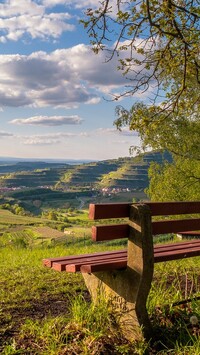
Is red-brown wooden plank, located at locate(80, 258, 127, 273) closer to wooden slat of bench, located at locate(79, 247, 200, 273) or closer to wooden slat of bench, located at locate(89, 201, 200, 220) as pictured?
wooden slat of bench, located at locate(79, 247, 200, 273)

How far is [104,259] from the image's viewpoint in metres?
4.67

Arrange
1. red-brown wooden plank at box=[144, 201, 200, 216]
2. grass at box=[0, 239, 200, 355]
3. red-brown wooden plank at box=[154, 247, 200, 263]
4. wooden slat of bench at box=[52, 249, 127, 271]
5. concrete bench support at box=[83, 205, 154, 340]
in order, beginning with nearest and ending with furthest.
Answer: grass at box=[0, 239, 200, 355], concrete bench support at box=[83, 205, 154, 340], wooden slat of bench at box=[52, 249, 127, 271], red-brown wooden plank at box=[144, 201, 200, 216], red-brown wooden plank at box=[154, 247, 200, 263]

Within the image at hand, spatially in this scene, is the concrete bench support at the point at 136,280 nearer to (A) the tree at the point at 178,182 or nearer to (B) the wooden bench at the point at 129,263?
(B) the wooden bench at the point at 129,263

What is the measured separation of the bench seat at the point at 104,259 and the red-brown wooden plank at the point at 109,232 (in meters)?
0.26

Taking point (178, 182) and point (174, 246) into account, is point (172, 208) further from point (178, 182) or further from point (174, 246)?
point (178, 182)

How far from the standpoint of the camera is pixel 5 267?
27.5 feet

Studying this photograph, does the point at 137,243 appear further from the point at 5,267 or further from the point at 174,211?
the point at 5,267

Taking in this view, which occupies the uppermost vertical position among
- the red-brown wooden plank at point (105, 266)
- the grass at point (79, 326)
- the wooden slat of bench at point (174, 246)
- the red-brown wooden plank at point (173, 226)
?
the red-brown wooden plank at point (173, 226)

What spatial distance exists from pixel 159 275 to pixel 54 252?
3.68 m

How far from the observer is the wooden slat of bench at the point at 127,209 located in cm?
418

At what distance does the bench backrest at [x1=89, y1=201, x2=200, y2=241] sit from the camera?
419 centimetres

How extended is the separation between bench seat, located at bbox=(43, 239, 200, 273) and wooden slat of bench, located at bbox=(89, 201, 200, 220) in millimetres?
477

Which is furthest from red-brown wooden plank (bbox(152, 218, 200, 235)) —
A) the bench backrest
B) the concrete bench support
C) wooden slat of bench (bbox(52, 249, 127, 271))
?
wooden slat of bench (bbox(52, 249, 127, 271))

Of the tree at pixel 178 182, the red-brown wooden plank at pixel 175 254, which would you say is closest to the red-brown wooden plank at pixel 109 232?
the red-brown wooden plank at pixel 175 254
